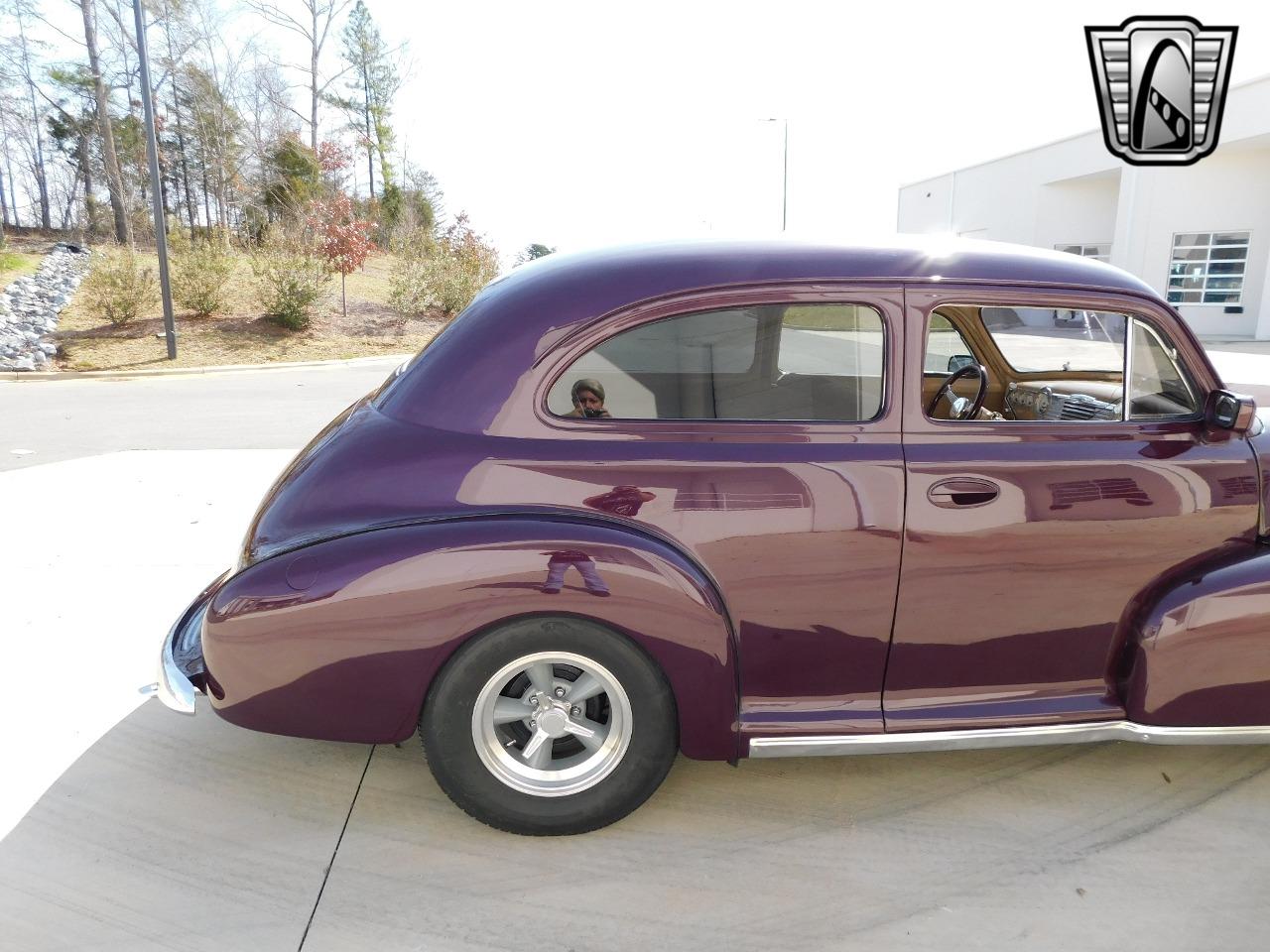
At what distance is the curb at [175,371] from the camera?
1451 centimetres

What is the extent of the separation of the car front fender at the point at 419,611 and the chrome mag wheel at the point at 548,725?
0.17 metres

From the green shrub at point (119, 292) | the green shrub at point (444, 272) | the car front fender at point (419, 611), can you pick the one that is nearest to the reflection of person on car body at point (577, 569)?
the car front fender at point (419, 611)

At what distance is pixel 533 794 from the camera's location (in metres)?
2.64

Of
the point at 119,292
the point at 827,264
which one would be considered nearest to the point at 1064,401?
the point at 827,264

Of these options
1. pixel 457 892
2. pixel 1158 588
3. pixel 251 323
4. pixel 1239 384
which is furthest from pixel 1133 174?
pixel 457 892

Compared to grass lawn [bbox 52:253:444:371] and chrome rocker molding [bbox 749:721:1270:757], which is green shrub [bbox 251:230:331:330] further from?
chrome rocker molding [bbox 749:721:1270:757]

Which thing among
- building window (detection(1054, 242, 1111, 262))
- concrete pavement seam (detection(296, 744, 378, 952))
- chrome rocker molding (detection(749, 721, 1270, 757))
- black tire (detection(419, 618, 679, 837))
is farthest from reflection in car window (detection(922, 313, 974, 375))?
building window (detection(1054, 242, 1111, 262))

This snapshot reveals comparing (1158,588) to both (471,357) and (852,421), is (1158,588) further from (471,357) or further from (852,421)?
(471,357)

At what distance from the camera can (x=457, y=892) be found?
2.46 m

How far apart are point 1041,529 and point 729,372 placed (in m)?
1.03

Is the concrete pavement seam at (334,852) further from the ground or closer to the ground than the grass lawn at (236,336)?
closer to the ground

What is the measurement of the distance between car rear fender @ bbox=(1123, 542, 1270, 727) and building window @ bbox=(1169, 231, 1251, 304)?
2339cm

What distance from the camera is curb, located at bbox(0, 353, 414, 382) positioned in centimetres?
1451

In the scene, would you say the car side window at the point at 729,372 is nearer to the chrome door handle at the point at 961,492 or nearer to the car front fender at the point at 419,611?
the chrome door handle at the point at 961,492
